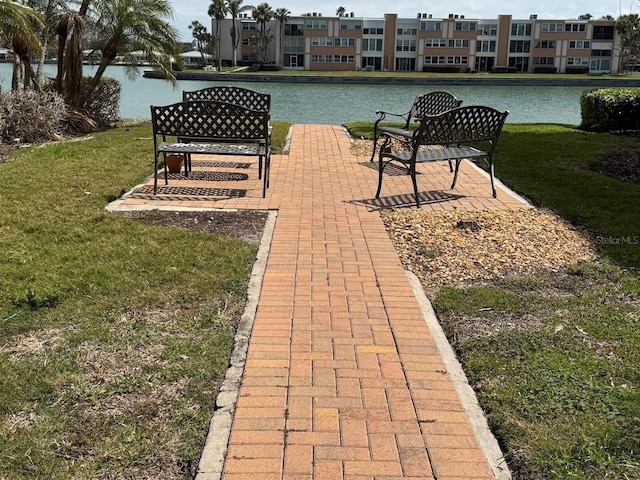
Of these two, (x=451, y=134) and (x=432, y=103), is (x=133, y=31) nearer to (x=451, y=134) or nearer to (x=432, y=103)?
(x=432, y=103)

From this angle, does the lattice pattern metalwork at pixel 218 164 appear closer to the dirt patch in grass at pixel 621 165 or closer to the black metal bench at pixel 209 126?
the black metal bench at pixel 209 126

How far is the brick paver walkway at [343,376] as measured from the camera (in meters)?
2.47

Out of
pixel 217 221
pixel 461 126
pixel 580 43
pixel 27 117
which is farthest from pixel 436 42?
pixel 217 221

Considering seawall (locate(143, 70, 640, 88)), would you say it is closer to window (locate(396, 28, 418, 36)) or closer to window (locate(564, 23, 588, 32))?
window (locate(564, 23, 588, 32))

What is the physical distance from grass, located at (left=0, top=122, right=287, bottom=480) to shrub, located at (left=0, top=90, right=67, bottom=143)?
212 inches

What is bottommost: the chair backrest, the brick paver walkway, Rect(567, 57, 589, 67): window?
the brick paver walkway

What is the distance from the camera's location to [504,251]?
5207 mm

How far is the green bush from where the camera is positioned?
13328 millimetres

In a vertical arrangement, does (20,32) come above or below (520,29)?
below

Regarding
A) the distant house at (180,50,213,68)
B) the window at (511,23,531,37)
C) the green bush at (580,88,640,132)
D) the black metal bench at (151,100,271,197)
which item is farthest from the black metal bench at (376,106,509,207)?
the window at (511,23,531,37)

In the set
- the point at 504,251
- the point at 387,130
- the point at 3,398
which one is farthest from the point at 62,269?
the point at 387,130

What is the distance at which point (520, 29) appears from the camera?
3196 inches

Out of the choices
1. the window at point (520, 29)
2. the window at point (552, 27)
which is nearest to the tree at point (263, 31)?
the window at point (520, 29)

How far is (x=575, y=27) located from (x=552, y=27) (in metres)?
2.72
